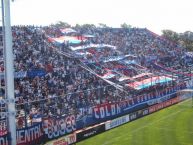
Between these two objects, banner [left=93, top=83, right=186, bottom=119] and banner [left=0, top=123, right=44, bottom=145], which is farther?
banner [left=93, top=83, right=186, bottom=119]

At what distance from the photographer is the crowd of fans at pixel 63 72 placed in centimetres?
2186

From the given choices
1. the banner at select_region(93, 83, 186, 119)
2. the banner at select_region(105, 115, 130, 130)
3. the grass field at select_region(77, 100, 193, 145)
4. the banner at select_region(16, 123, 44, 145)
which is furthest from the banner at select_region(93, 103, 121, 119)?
the banner at select_region(16, 123, 44, 145)

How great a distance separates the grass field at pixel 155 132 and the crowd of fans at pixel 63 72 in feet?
6.92

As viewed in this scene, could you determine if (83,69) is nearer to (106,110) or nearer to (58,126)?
(106,110)

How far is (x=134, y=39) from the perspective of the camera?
5084 cm

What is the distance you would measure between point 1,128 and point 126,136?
23.8ft

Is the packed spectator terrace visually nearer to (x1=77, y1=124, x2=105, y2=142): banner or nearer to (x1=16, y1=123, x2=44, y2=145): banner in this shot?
(x1=16, y1=123, x2=44, y2=145): banner

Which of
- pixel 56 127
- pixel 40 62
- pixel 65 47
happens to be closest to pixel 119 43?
pixel 65 47

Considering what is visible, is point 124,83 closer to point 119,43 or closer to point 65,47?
point 65,47

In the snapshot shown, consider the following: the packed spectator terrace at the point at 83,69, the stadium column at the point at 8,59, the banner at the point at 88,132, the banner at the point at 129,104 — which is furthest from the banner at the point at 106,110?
the stadium column at the point at 8,59

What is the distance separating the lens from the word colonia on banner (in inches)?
687

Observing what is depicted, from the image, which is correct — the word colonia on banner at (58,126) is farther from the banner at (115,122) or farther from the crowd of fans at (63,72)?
the banner at (115,122)

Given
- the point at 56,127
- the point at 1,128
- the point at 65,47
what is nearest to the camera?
the point at 1,128

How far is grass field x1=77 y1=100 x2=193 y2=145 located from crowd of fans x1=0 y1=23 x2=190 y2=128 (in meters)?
2.11
